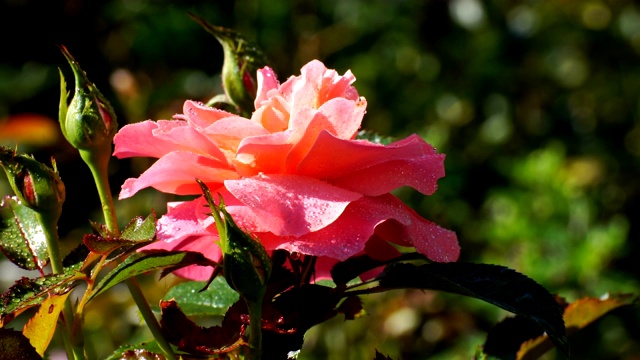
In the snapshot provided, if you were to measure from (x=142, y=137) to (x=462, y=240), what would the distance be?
1.57 meters

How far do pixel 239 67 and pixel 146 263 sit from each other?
22 centimetres

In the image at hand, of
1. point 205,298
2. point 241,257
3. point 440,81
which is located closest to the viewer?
point 241,257

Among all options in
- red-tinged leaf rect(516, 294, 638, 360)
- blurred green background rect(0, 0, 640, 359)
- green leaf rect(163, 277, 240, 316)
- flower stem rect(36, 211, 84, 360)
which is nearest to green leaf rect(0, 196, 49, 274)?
flower stem rect(36, 211, 84, 360)

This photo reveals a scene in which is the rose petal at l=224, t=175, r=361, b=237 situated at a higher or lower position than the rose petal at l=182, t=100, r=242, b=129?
lower

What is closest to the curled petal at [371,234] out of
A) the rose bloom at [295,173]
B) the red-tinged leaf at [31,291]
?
the rose bloom at [295,173]

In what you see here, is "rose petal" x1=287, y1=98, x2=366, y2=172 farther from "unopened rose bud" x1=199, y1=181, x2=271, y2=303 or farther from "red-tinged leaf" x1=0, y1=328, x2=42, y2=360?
"red-tinged leaf" x1=0, y1=328, x2=42, y2=360

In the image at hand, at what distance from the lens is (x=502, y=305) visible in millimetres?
470

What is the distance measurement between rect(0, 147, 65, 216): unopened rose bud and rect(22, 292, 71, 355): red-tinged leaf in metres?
0.06

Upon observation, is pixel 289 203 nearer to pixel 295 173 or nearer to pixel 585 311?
pixel 295 173

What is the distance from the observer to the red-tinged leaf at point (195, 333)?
0.49 m

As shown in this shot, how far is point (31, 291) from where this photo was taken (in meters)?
0.48

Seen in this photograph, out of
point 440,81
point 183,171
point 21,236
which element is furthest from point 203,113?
point 440,81

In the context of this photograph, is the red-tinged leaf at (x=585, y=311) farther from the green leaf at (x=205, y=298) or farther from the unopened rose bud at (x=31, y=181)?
the unopened rose bud at (x=31, y=181)

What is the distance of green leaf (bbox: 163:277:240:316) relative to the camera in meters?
0.63
